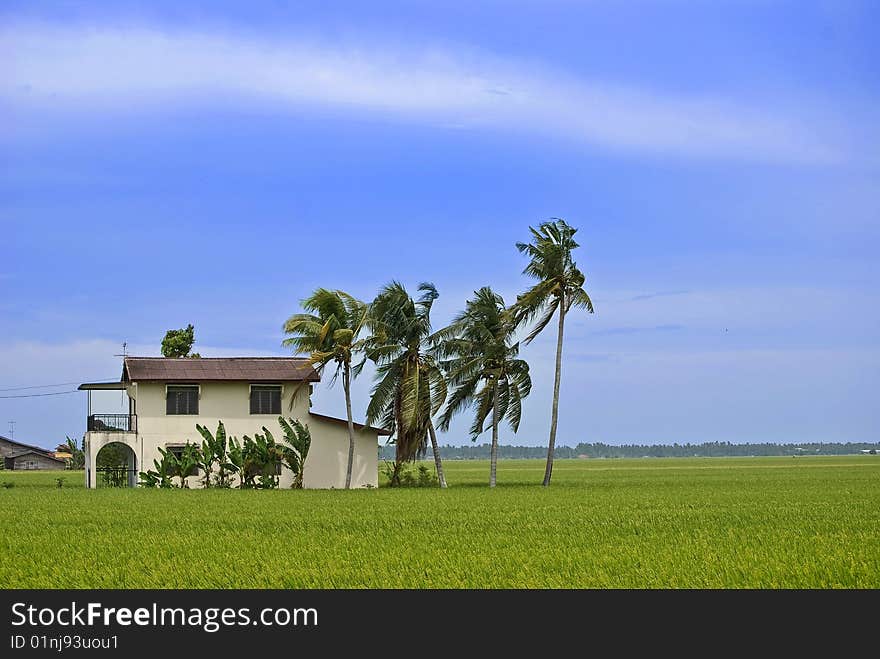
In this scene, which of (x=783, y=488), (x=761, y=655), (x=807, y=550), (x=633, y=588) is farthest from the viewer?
(x=783, y=488)

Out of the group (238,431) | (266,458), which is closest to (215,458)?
(238,431)

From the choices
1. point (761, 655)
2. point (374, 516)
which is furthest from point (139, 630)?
point (374, 516)

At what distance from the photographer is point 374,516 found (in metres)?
26.1

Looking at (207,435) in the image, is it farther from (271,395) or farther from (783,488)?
(783,488)

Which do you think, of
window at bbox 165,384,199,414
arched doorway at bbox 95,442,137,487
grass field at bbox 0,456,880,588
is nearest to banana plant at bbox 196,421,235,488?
window at bbox 165,384,199,414

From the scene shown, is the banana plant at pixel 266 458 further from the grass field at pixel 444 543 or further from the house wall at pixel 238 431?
the grass field at pixel 444 543

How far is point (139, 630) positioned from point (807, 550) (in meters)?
10.7

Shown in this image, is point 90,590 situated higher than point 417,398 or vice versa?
point 417,398

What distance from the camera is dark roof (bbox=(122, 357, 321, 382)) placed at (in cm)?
4312

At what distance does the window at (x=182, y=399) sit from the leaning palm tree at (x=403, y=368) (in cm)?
642

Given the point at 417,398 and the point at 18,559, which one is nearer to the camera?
the point at 18,559

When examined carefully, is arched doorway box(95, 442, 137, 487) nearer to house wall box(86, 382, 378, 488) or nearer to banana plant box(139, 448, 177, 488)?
house wall box(86, 382, 378, 488)

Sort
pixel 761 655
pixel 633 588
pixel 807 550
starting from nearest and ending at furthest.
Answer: pixel 761 655
pixel 633 588
pixel 807 550

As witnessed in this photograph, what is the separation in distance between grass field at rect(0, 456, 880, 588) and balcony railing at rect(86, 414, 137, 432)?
9928 millimetres
